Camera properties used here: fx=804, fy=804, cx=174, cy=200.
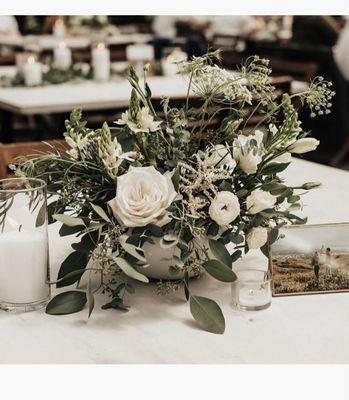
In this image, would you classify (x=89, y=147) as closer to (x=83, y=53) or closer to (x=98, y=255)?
(x=98, y=255)

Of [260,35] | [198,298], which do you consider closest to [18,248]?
[198,298]

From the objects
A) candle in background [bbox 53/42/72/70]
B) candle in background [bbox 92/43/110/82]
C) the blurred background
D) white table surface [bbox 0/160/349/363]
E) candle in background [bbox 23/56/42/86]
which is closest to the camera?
white table surface [bbox 0/160/349/363]

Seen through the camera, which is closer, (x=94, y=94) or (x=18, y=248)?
(x=18, y=248)

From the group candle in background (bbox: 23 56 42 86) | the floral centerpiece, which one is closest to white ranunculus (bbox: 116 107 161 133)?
the floral centerpiece

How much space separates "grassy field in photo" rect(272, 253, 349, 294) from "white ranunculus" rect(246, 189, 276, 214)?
0.39ft

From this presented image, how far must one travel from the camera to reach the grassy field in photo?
1.30 metres

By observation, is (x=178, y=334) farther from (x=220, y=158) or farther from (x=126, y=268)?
(x=220, y=158)

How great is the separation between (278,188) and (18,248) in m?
0.42

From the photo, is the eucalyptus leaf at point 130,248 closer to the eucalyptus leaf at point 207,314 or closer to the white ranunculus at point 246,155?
the eucalyptus leaf at point 207,314

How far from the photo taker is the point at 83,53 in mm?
5969

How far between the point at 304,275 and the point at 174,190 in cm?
27

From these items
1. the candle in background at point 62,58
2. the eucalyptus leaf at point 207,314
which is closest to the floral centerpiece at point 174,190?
the eucalyptus leaf at point 207,314

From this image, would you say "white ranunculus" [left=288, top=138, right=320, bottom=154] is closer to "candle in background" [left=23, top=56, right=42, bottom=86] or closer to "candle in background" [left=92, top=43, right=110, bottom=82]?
"candle in background" [left=23, top=56, right=42, bottom=86]

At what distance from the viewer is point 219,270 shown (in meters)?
1.21
